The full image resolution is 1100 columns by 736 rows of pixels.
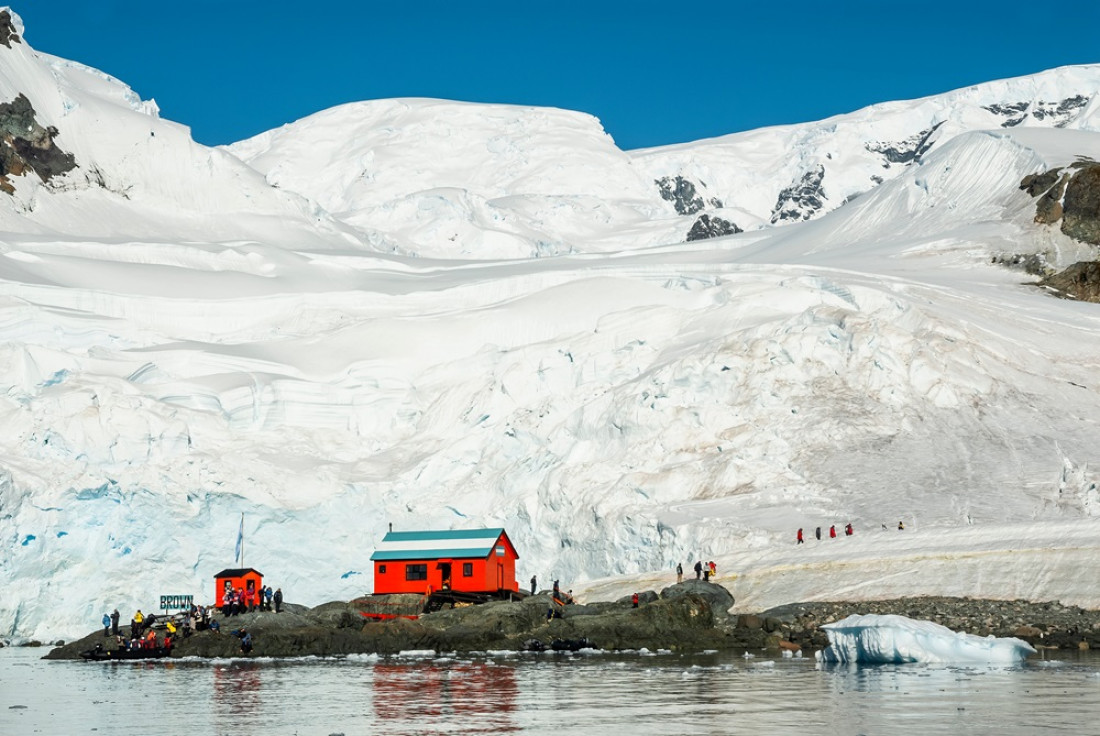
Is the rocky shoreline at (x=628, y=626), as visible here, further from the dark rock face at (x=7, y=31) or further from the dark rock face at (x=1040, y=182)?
the dark rock face at (x=7, y=31)

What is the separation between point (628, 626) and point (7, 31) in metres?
99.6

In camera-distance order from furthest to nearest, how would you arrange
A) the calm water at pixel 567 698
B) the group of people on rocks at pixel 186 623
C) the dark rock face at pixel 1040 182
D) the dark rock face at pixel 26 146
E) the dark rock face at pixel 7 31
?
the dark rock face at pixel 7 31 → the dark rock face at pixel 26 146 → the dark rock face at pixel 1040 182 → the group of people on rocks at pixel 186 623 → the calm water at pixel 567 698

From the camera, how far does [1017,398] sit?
6356cm

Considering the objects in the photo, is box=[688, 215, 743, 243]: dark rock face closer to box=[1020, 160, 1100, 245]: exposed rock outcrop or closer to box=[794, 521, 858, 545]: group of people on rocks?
box=[1020, 160, 1100, 245]: exposed rock outcrop

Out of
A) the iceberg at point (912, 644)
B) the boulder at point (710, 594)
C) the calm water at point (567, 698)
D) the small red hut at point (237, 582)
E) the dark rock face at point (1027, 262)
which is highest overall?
the dark rock face at point (1027, 262)

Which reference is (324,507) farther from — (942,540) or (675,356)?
(942,540)

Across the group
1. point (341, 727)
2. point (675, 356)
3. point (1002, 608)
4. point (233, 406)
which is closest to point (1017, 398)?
point (675, 356)

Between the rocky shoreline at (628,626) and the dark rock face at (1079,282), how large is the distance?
1668 inches

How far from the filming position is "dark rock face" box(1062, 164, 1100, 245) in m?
88.9

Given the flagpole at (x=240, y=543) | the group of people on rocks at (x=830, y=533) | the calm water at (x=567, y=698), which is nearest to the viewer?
the calm water at (x=567, y=698)

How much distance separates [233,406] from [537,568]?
60.8 feet

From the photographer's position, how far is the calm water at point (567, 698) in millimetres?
Result: 26469

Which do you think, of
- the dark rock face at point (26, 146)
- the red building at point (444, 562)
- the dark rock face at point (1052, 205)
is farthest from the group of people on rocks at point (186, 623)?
the dark rock face at point (26, 146)

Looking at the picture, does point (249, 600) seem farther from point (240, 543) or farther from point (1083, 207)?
point (1083, 207)
